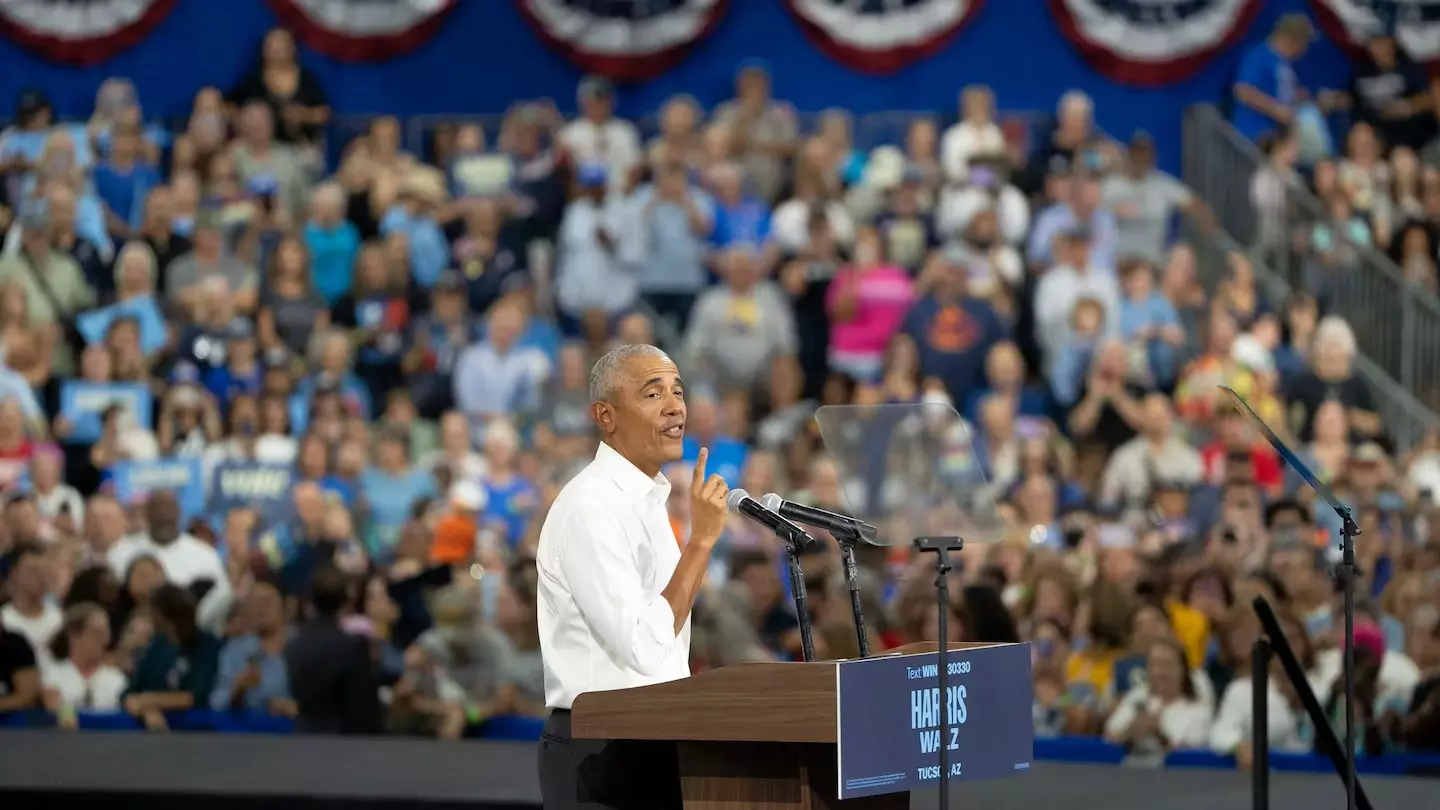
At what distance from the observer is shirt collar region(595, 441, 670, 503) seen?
4211mm

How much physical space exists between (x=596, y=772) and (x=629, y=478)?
0.58 metres

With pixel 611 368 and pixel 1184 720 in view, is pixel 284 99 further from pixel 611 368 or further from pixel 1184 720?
pixel 611 368

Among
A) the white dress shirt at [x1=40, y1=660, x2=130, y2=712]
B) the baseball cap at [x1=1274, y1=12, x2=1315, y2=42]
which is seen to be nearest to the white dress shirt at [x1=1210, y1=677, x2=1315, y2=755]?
the white dress shirt at [x1=40, y1=660, x2=130, y2=712]

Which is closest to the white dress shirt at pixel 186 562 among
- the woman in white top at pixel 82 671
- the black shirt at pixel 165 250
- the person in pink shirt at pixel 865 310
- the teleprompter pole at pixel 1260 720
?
the woman in white top at pixel 82 671

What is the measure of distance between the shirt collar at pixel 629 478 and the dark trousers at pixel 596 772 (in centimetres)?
45

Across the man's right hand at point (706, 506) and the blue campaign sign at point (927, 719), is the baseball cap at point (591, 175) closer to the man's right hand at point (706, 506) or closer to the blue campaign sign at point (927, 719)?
the blue campaign sign at point (927, 719)

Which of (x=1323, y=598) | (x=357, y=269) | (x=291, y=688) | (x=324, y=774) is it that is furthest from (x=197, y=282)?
(x=1323, y=598)

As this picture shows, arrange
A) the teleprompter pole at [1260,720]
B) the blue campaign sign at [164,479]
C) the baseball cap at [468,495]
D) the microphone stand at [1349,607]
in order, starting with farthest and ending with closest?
the blue campaign sign at [164,479] → the baseball cap at [468,495] → the teleprompter pole at [1260,720] → the microphone stand at [1349,607]

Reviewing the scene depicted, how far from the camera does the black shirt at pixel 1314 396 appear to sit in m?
10.3

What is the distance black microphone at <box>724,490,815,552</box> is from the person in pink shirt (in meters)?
7.05

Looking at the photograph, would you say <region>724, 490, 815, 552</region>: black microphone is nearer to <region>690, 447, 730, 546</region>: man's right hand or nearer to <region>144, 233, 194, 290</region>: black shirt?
<region>690, 447, 730, 546</region>: man's right hand

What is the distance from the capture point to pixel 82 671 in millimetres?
9336

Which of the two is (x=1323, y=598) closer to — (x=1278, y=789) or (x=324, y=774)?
(x=1278, y=789)

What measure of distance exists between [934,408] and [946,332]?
20.8 ft
